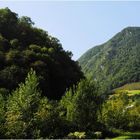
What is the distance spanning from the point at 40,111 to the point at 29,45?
4908 centimetres

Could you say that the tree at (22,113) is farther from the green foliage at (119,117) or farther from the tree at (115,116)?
the tree at (115,116)

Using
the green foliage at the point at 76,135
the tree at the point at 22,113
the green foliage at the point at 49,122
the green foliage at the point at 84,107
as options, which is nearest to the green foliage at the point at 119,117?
the green foliage at the point at 84,107

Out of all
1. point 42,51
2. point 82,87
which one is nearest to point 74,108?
point 82,87

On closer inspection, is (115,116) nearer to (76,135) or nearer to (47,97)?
(47,97)

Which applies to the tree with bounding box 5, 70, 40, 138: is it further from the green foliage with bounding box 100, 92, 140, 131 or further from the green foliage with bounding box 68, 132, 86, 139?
the green foliage with bounding box 100, 92, 140, 131

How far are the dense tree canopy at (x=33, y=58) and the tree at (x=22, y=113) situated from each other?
28189 mm

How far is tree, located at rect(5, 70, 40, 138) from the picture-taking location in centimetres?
4628

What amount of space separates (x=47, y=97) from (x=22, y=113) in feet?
110

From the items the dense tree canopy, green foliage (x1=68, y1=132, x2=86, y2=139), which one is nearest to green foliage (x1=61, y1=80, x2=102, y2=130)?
green foliage (x1=68, y1=132, x2=86, y2=139)

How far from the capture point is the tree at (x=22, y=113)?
152 feet

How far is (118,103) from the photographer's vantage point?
79.9 m

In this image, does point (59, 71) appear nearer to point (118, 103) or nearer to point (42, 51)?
point (42, 51)

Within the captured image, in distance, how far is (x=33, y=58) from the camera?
8775 cm

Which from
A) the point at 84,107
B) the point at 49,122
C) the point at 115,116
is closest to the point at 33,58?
the point at 115,116
